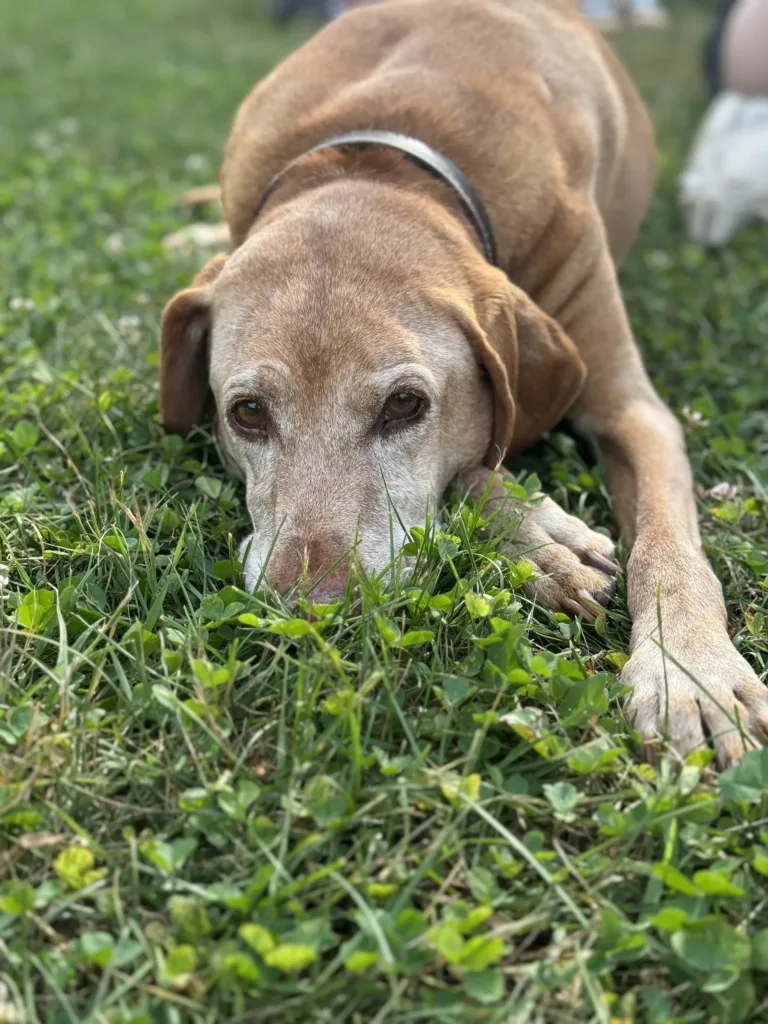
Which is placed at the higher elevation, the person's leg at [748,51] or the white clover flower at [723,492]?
the person's leg at [748,51]

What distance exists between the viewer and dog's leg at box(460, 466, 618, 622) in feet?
8.69

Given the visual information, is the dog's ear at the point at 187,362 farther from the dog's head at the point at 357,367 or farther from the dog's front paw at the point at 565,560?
the dog's front paw at the point at 565,560

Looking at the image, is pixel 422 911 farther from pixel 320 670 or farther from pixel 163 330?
pixel 163 330

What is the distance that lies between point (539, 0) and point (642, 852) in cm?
372

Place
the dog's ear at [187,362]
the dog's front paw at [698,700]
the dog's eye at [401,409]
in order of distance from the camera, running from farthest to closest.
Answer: the dog's ear at [187,362] → the dog's eye at [401,409] → the dog's front paw at [698,700]

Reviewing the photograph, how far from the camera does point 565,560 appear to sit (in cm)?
271

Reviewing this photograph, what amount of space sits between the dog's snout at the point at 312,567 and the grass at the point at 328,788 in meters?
0.10

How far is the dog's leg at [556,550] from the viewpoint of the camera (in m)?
2.65

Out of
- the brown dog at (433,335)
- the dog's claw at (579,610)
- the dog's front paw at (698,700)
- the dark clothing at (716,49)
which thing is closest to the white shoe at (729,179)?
the dark clothing at (716,49)

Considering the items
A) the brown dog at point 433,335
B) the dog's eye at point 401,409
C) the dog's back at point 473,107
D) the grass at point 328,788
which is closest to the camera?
the grass at point 328,788

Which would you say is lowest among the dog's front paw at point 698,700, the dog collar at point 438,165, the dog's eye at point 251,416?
the dog's front paw at point 698,700

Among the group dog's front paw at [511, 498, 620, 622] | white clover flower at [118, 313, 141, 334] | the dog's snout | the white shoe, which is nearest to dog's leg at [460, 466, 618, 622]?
dog's front paw at [511, 498, 620, 622]

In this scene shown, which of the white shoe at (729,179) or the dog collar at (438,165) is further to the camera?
the white shoe at (729,179)

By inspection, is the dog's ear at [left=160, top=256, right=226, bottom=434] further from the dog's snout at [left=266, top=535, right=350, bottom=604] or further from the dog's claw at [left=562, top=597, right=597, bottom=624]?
the dog's claw at [left=562, top=597, right=597, bottom=624]
